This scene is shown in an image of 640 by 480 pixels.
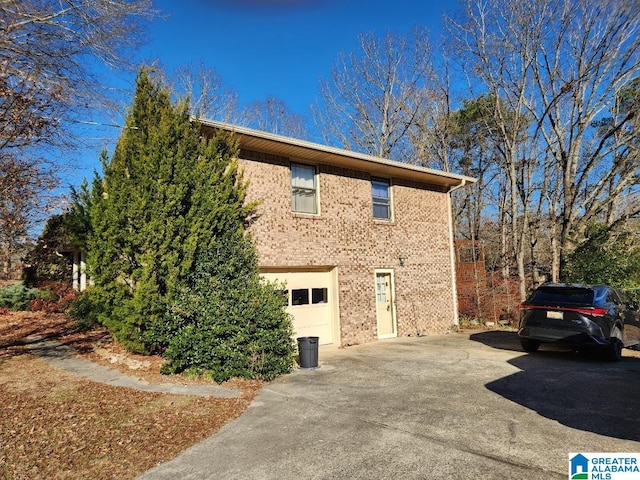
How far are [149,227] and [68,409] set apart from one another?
3.33 metres

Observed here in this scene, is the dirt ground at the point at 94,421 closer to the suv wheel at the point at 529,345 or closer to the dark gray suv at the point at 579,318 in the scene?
the dark gray suv at the point at 579,318

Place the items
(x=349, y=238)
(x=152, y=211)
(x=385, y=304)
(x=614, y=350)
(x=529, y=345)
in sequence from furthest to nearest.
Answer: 1. (x=385, y=304)
2. (x=349, y=238)
3. (x=529, y=345)
4. (x=614, y=350)
5. (x=152, y=211)

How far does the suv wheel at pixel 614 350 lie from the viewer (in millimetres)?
8938

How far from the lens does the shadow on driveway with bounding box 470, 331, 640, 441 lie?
5.15 meters

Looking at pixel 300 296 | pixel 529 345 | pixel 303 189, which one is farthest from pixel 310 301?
pixel 529 345

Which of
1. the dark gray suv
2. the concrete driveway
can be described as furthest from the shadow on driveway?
the dark gray suv

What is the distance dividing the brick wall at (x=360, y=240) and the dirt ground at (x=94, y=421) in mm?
4356

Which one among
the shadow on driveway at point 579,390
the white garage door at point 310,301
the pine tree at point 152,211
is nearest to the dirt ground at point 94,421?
the pine tree at point 152,211

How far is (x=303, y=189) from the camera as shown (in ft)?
37.0

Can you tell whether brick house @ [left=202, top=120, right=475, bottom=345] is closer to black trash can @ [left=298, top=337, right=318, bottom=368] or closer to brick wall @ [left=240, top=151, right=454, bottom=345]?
brick wall @ [left=240, top=151, right=454, bottom=345]

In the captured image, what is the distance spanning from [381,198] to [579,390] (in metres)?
7.83

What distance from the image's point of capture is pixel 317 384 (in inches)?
288

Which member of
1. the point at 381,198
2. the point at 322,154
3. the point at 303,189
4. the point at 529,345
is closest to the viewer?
the point at 529,345

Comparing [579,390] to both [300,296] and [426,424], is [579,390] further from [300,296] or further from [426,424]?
[300,296]
